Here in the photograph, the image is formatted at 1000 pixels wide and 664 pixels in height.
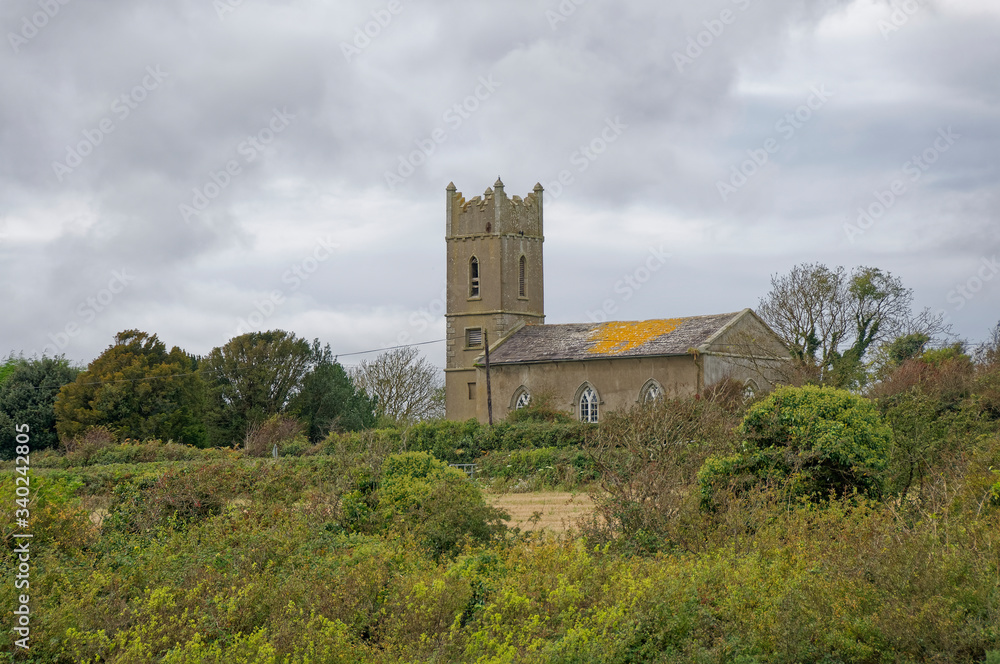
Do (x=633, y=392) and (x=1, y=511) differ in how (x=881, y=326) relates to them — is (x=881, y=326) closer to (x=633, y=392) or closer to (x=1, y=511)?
(x=633, y=392)

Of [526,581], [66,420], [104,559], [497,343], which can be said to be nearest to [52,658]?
[104,559]

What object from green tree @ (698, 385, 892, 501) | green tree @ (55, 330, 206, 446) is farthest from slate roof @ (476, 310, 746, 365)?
green tree @ (698, 385, 892, 501)

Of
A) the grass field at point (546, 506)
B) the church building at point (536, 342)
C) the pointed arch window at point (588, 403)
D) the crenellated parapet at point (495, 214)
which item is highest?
the crenellated parapet at point (495, 214)

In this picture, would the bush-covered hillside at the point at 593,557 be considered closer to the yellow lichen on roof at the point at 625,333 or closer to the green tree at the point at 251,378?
the yellow lichen on roof at the point at 625,333

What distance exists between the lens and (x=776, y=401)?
1420 cm

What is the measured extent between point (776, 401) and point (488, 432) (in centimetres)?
1860

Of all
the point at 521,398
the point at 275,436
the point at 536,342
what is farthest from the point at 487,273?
the point at 275,436

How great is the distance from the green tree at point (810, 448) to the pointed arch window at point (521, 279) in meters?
36.1

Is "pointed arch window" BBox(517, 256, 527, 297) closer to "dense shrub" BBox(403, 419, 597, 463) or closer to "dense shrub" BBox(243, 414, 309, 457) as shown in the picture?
"dense shrub" BBox(243, 414, 309, 457)

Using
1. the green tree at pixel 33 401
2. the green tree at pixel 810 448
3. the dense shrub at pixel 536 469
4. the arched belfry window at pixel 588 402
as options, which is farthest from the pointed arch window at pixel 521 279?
the green tree at pixel 810 448

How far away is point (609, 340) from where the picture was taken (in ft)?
141

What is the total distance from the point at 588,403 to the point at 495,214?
12.8 meters

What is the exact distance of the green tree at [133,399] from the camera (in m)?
47.2

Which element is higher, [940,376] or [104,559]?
[940,376]
